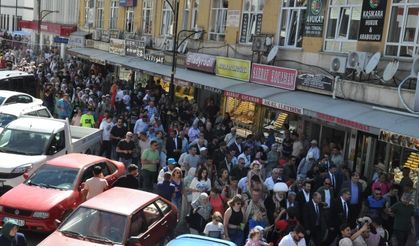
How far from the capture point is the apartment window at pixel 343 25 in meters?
15.6

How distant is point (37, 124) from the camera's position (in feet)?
46.2

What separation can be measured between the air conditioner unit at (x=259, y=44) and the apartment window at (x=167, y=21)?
28.1 ft

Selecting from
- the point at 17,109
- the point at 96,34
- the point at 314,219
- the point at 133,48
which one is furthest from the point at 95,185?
the point at 96,34

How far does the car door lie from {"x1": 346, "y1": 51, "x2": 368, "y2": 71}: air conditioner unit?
278 inches

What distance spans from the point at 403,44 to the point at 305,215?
5.97 m

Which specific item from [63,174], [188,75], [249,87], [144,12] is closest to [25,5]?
[144,12]

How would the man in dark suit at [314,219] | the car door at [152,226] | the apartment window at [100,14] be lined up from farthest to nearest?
1. the apartment window at [100,14]
2. the man in dark suit at [314,219]
3. the car door at [152,226]

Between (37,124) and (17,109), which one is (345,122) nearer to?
(37,124)

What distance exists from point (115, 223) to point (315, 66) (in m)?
9.60

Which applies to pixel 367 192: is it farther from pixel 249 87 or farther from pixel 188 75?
pixel 188 75

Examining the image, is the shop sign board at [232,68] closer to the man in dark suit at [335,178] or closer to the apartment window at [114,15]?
the man in dark suit at [335,178]

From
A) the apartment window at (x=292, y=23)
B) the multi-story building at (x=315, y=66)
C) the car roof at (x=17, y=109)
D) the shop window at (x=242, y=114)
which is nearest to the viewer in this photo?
the multi-story building at (x=315, y=66)

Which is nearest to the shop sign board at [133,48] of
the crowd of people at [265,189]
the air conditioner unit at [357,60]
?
the crowd of people at [265,189]

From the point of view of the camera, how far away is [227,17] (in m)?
21.8
